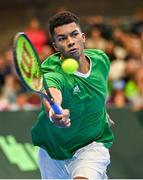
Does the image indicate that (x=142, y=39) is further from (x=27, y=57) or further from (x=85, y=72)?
(x=27, y=57)

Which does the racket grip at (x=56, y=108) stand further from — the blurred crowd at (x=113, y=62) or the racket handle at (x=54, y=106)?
the blurred crowd at (x=113, y=62)

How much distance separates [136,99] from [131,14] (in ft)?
20.6

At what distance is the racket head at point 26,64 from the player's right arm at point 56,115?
0.52ft

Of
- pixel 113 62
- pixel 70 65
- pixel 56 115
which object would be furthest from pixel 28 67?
pixel 113 62

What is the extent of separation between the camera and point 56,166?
6051 millimetres

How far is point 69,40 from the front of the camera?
220 inches

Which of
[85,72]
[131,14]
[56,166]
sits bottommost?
[131,14]

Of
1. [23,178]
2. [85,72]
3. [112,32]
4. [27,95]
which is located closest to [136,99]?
[27,95]

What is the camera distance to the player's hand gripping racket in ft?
15.8

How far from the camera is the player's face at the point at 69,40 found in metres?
5.58

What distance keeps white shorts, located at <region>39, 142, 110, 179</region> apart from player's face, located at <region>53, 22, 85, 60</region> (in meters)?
0.92

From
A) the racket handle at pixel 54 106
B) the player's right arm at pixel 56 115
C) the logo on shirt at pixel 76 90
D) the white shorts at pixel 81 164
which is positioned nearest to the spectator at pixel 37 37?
the white shorts at pixel 81 164

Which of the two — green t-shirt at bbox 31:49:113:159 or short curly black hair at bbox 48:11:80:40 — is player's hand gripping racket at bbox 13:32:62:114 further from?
short curly black hair at bbox 48:11:80:40

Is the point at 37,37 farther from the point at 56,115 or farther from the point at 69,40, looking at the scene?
the point at 56,115
